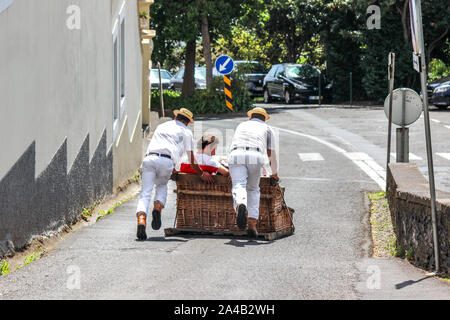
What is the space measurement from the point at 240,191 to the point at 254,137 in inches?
26.4

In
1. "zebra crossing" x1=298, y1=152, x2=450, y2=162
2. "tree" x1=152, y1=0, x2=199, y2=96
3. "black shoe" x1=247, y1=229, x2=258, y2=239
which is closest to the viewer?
"black shoe" x1=247, y1=229, x2=258, y2=239

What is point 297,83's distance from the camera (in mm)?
36625

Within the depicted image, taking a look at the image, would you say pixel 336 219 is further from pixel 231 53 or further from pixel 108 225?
pixel 231 53

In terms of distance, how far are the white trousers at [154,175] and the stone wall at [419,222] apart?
269cm

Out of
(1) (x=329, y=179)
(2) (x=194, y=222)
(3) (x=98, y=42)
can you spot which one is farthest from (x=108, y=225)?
(1) (x=329, y=179)

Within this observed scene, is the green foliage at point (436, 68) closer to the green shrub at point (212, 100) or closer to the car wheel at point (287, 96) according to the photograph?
the car wheel at point (287, 96)

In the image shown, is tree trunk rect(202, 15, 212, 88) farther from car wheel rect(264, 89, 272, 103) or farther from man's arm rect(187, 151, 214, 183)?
man's arm rect(187, 151, 214, 183)

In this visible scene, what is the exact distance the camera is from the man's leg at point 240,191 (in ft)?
32.0

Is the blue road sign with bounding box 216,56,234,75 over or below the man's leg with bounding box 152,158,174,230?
over

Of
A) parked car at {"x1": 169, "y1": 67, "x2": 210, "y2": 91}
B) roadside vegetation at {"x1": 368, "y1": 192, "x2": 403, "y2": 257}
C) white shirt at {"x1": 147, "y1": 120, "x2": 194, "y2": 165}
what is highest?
parked car at {"x1": 169, "y1": 67, "x2": 210, "y2": 91}

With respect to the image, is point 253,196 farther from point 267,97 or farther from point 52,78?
point 267,97

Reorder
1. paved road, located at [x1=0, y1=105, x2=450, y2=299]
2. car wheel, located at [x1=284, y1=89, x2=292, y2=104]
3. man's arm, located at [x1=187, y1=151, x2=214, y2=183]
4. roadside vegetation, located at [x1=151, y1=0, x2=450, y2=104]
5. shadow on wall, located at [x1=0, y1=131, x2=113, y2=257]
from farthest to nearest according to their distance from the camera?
1. car wheel, located at [x1=284, y1=89, x2=292, y2=104]
2. roadside vegetation, located at [x1=151, y1=0, x2=450, y2=104]
3. man's arm, located at [x1=187, y1=151, x2=214, y2=183]
4. shadow on wall, located at [x1=0, y1=131, x2=113, y2=257]
5. paved road, located at [x1=0, y1=105, x2=450, y2=299]

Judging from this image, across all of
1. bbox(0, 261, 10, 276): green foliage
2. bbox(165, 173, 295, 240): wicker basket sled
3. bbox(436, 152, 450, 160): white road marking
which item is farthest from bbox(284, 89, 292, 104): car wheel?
bbox(0, 261, 10, 276): green foliage

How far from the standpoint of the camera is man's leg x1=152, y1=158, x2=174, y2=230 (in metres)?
9.99
